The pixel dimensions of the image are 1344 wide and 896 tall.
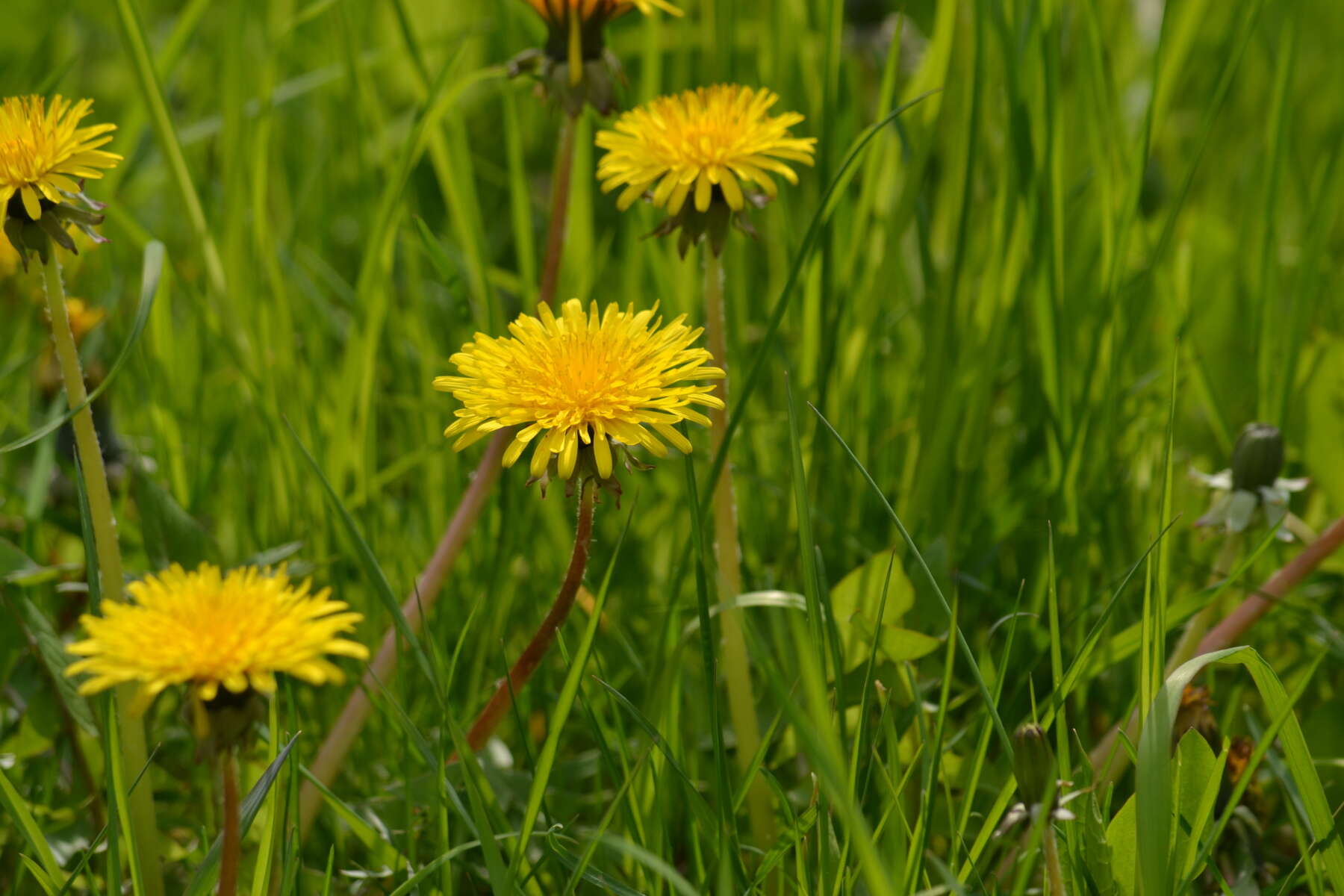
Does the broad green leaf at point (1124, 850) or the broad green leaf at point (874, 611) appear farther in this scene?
the broad green leaf at point (874, 611)

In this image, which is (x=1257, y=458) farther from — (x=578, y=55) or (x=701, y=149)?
(x=578, y=55)

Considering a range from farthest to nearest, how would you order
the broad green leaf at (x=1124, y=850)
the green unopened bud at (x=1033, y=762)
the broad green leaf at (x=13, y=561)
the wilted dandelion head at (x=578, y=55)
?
the wilted dandelion head at (x=578, y=55) < the broad green leaf at (x=13, y=561) < the broad green leaf at (x=1124, y=850) < the green unopened bud at (x=1033, y=762)

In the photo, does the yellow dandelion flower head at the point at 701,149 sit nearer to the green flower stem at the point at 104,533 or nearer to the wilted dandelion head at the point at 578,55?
the wilted dandelion head at the point at 578,55

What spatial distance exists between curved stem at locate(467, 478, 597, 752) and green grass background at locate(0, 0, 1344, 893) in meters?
0.04

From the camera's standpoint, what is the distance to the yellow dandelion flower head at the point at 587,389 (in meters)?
0.86

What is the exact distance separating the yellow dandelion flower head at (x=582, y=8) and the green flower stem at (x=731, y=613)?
10.0 inches

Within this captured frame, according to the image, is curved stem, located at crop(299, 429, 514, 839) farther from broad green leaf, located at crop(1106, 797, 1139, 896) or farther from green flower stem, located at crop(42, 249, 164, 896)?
broad green leaf, located at crop(1106, 797, 1139, 896)

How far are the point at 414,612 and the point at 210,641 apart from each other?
502mm

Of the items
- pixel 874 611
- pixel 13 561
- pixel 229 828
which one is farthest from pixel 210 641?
pixel 874 611

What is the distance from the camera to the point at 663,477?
1.56 meters

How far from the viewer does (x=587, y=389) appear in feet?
2.86

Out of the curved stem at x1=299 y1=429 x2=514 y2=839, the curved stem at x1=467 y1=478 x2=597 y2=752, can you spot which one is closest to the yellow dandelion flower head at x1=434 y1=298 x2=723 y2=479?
the curved stem at x1=467 y1=478 x2=597 y2=752

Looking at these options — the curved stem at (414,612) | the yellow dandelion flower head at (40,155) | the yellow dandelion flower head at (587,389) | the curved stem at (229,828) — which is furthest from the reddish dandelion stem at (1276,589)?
the yellow dandelion flower head at (40,155)

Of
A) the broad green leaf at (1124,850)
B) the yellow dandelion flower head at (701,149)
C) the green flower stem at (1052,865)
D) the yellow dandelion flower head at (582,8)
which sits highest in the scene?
the yellow dandelion flower head at (582,8)
